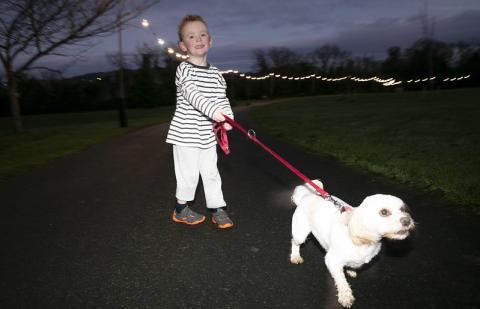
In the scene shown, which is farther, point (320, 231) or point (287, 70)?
point (287, 70)

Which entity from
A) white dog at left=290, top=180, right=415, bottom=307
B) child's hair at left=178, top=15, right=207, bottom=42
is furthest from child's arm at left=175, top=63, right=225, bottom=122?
white dog at left=290, top=180, right=415, bottom=307

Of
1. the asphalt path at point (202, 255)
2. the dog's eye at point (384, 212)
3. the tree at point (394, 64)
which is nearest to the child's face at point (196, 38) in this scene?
the asphalt path at point (202, 255)

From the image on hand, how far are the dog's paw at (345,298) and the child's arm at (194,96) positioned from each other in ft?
5.95

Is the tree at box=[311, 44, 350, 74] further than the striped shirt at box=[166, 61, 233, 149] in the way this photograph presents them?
Yes

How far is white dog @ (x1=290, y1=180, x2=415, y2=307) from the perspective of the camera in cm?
222

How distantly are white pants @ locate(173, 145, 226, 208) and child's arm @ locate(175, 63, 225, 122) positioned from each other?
2.03 ft

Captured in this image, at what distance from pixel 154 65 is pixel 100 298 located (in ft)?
193

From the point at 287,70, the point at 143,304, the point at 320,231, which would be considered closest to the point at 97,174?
the point at 143,304

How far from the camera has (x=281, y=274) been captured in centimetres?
312

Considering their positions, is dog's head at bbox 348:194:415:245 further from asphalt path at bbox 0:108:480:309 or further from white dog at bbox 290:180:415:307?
asphalt path at bbox 0:108:480:309

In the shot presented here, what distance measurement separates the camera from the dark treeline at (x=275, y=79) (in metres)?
49.8

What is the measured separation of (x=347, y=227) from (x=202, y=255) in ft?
5.26

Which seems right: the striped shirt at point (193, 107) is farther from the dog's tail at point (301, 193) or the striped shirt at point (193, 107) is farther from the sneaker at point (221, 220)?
the dog's tail at point (301, 193)

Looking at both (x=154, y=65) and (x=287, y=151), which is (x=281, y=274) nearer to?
(x=287, y=151)
